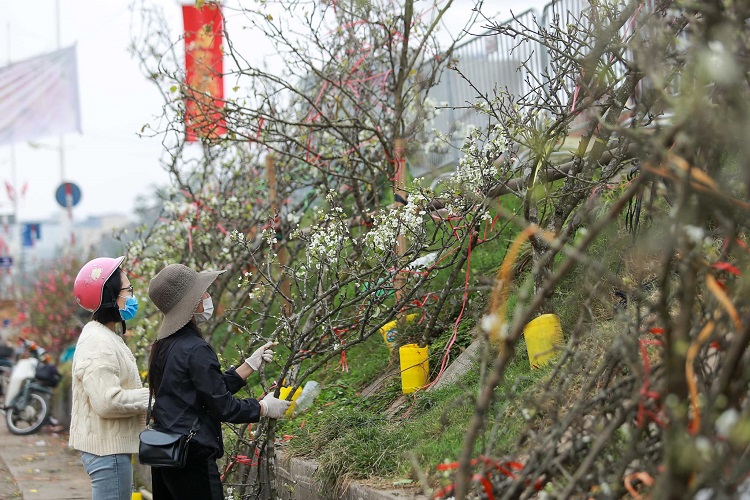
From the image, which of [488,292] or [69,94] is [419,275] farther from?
[69,94]

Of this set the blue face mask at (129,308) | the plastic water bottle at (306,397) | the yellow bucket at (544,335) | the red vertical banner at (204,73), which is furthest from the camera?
the red vertical banner at (204,73)

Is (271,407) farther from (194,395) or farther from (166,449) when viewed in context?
(166,449)

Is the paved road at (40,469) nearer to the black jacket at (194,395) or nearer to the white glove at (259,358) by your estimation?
the white glove at (259,358)

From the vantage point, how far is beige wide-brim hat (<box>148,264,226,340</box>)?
480 centimetres

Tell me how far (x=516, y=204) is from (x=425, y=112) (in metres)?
1.89

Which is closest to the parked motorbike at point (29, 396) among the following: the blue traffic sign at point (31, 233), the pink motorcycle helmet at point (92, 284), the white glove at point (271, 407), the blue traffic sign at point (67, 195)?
the blue traffic sign at point (67, 195)

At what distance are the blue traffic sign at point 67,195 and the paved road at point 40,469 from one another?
25.2 ft

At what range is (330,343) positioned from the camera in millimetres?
6848

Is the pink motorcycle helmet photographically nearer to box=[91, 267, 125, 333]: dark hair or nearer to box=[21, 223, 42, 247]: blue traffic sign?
box=[91, 267, 125, 333]: dark hair

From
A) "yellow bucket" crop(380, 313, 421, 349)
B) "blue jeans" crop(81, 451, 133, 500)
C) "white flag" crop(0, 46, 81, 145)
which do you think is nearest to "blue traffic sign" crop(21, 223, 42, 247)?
"white flag" crop(0, 46, 81, 145)

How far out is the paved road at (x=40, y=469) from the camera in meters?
9.14

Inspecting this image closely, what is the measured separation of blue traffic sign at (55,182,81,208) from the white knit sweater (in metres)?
16.0

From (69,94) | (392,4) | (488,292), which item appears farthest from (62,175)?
(488,292)

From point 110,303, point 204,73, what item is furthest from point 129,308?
point 204,73
